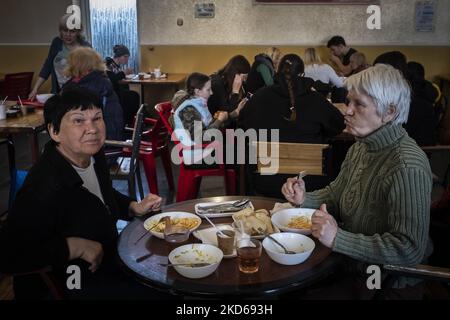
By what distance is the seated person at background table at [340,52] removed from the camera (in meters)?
7.23

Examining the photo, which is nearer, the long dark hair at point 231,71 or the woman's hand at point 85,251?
the woman's hand at point 85,251

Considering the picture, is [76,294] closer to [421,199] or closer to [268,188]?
[421,199]

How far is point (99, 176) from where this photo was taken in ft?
6.70

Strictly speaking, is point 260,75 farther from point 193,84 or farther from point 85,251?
point 85,251

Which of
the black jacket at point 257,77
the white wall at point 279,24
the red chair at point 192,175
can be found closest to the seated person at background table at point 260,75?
the black jacket at point 257,77

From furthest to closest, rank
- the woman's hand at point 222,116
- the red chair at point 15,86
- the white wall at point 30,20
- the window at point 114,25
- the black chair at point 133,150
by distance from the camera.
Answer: the window at point 114,25, the white wall at point 30,20, the red chair at point 15,86, the woman's hand at point 222,116, the black chair at point 133,150

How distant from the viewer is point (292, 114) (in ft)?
9.75

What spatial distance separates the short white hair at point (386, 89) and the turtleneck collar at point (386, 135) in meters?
0.03

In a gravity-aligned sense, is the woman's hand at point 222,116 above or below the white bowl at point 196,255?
above

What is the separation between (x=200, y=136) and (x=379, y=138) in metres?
2.07

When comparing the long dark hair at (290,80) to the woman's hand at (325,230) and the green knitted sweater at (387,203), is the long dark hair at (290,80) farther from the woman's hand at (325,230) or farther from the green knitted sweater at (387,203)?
the woman's hand at (325,230)

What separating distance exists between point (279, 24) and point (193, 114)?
447cm

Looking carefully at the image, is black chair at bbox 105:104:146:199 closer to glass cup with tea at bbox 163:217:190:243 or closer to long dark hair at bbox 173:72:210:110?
long dark hair at bbox 173:72:210:110

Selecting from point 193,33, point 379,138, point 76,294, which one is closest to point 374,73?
point 379,138
